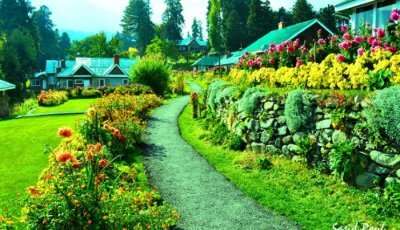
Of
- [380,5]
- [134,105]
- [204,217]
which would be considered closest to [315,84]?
[204,217]

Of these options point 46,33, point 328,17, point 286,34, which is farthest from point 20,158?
point 46,33

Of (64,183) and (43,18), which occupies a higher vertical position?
(43,18)

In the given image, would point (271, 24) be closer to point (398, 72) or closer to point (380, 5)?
point (380, 5)

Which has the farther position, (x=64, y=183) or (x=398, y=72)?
(x=398, y=72)

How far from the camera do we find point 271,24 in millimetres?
74438

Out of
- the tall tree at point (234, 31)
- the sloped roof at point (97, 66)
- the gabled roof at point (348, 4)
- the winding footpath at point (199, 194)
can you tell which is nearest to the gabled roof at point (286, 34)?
the gabled roof at point (348, 4)

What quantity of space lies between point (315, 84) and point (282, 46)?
3333 millimetres

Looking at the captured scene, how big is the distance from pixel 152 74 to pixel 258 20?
1735 inches

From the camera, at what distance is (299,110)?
10172 millimetres

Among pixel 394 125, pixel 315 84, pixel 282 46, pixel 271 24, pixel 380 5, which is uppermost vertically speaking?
pixel 271 24

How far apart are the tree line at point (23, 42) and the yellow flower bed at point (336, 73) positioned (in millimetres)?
44343

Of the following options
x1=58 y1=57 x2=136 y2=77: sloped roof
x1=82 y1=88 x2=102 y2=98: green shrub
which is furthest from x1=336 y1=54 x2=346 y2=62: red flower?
x1=58 y1=57 x2=136 y2=77: sloped roof

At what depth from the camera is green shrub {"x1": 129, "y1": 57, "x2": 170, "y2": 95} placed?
3475 cm

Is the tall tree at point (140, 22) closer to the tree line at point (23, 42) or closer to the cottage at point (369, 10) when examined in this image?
the tree line at point (23, 42)
